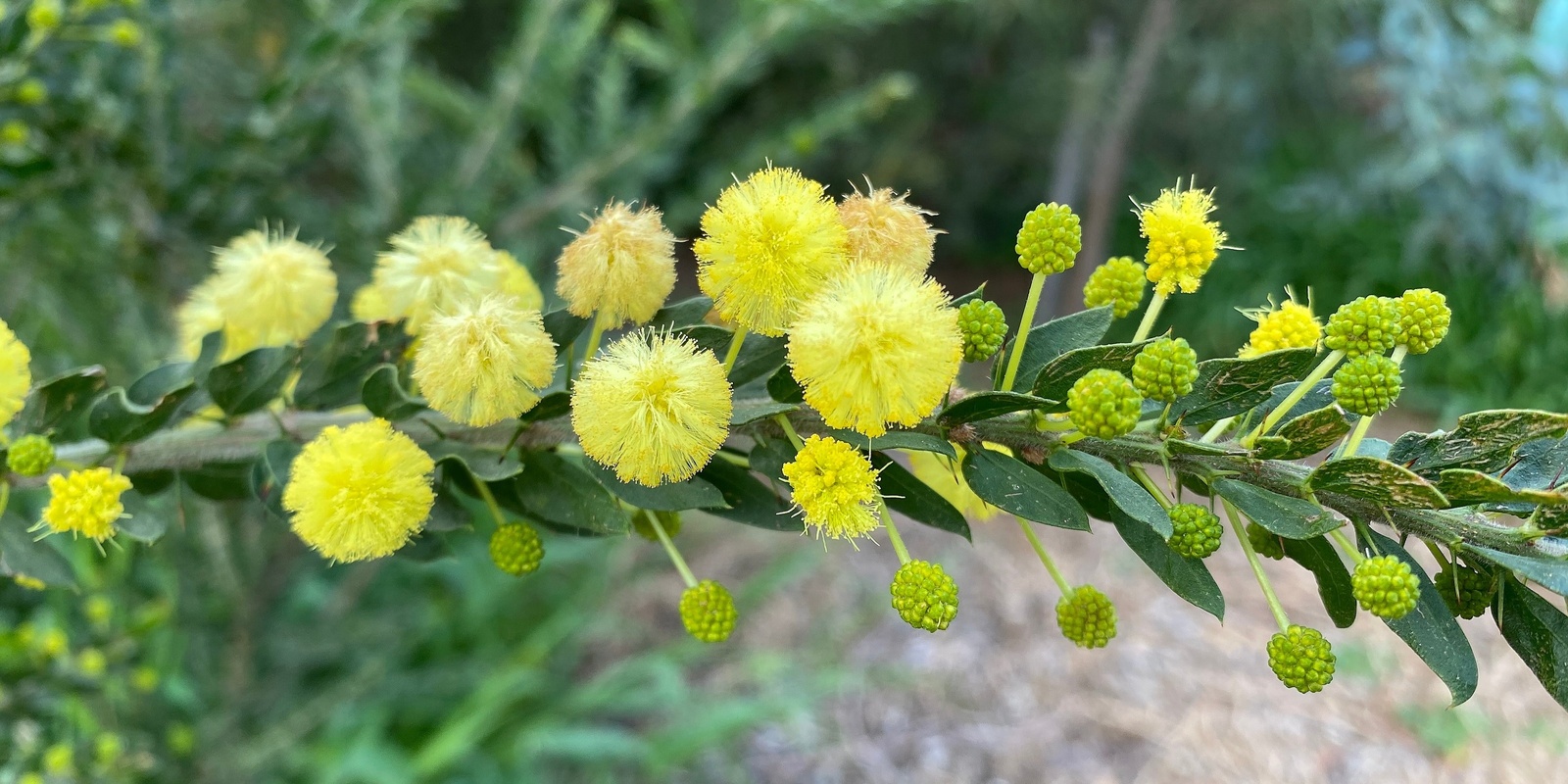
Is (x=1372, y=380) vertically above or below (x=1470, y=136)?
below

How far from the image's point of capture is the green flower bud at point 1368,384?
0.44m

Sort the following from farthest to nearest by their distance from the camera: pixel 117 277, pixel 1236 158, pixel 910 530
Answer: pixel 1236 158, pixel 910 530, pixel 117 277

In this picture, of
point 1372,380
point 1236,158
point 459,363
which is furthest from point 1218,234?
point 1236,158

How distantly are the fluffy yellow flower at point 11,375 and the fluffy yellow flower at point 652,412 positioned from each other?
38 cm

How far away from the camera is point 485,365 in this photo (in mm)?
497

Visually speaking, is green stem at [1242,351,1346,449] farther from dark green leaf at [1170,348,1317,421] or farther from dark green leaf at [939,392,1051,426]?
dark green leaf at [939,392,1051,426]

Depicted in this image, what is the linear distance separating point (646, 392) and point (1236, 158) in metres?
4.94

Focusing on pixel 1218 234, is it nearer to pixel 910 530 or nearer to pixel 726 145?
pixel 910 530

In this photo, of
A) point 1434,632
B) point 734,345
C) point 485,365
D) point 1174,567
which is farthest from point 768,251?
point 1434,632

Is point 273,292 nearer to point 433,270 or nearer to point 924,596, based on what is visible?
point 433,270

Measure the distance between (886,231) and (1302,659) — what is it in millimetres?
311

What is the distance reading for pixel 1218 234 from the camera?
51 cm

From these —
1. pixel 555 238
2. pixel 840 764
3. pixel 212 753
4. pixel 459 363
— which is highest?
pixel 555 238

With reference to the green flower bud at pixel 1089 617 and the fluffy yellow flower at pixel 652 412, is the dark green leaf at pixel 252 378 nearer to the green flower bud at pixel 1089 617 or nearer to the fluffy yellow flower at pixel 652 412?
the fluffy yellow flower at pixel 652 412
